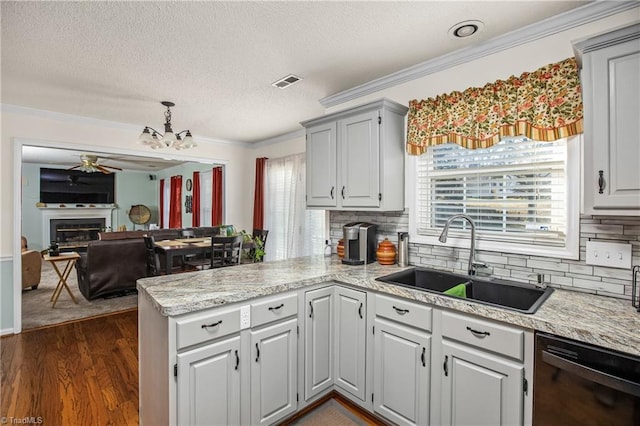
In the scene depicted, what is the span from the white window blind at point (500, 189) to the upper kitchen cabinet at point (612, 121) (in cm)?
34

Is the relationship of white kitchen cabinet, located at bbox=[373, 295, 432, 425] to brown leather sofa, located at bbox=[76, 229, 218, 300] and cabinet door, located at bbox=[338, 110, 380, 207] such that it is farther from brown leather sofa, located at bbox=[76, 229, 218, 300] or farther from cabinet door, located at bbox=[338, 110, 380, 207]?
brown leather sofa, located at bbox=[76, 229, 218, 300]

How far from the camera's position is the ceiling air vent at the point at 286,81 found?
2.66 meters

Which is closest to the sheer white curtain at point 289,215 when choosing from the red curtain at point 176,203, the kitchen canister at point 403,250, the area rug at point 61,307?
the kitchen canister at point 403,250

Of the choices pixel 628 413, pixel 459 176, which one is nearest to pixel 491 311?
pixel 628 413

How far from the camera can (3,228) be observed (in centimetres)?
336

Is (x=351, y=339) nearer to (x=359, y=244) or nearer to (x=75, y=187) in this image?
(x=359, y=244)

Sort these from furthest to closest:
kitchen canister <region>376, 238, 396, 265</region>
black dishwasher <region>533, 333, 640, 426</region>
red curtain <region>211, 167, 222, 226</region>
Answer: red curtain <region>211, 167, 222, 226</region>
kitchen canister <region>376, 238, 396, 265</region>
black dishwasher <region>533, 333, 640, 426</region>

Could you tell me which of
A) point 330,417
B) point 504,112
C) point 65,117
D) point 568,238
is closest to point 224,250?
point 330,417

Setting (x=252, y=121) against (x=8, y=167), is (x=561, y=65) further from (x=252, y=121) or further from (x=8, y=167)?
(x=8, y=167)

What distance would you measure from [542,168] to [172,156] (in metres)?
4.61

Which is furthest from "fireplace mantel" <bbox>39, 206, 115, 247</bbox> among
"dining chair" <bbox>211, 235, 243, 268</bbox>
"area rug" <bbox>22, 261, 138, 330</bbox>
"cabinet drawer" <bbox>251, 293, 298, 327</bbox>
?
"cabinet drawer" <bbox>251, 293, 298, 327</bbox>

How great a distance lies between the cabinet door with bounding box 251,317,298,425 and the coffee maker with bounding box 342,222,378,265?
2.64 ft

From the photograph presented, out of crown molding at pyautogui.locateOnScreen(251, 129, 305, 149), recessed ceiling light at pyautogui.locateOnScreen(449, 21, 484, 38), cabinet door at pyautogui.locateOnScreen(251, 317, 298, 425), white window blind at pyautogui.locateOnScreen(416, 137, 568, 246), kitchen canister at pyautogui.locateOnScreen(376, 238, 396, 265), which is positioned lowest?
cabinet door at pyautogui.locateOnScreen(251, 317, 298, 425)

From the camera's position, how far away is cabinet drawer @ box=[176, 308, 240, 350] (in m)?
1.50
